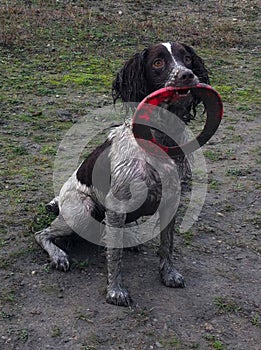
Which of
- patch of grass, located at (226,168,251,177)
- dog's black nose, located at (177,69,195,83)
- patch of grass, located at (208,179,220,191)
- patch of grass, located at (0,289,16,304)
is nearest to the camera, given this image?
dog's black nose, located at (177,69,195,83)

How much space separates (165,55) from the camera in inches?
162

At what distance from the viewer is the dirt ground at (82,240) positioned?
4.08 m

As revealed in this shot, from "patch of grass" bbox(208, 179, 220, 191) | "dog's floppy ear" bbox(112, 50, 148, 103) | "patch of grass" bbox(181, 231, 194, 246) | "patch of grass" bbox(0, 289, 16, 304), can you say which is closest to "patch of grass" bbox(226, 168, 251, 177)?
"patch of grass" bbox(208, 179, 220, 191)

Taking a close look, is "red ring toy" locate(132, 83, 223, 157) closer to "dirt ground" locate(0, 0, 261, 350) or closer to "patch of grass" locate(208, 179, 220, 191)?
"dirt ground" locate(0, 0, 261, 350)

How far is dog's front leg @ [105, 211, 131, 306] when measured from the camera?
4.30 metres

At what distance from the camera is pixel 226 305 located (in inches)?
173

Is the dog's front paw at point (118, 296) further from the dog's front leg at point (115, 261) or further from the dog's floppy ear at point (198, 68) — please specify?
the dog's floppy ear at point (198, 68)

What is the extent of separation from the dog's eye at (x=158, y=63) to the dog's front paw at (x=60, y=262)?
160cm

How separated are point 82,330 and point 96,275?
0.70 meters

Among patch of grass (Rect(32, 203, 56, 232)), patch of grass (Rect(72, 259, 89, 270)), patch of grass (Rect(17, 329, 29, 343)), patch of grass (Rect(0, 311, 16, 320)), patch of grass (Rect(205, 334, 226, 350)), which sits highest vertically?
patch of grass (Rect(205, 334, 226, 350))

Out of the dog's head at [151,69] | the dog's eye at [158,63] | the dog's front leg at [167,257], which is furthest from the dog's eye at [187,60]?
the dog's front leg at [167,257]

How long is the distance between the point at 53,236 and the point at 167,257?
92cm

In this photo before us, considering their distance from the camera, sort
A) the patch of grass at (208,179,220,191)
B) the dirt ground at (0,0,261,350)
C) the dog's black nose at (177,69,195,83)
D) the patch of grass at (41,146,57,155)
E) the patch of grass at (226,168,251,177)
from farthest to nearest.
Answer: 1. the patch of grass at (41,146,57,155)
2. the patch of grass at (226,168,251,177)
3. the patch of grass at (208,179,220,191)
4. the dirt ground at (0,0,261,350)
5. the dog's black nose at (177,69,195,83)

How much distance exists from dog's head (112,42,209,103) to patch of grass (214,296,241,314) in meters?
1.52
